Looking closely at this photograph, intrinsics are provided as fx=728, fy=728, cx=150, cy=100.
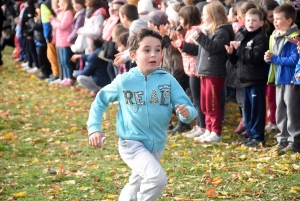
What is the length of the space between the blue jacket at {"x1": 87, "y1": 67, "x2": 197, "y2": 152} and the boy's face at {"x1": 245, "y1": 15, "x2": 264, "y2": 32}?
3739 mm

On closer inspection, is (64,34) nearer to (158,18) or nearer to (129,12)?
(129,12)

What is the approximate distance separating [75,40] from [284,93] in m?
8.31

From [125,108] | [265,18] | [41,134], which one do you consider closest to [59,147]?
[41,134]

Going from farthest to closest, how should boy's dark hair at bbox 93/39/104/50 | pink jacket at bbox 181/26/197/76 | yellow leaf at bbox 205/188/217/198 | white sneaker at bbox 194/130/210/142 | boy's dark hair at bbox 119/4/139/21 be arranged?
boy's dark hair at bbox 93/39/104/50
boy's dark hair at bbox 119/4/139/21
pink jacket at bbox 181/26/197/76
white sneaker at bbox 194/130/210/142
yellow leaf at bbox 205/188/217/198

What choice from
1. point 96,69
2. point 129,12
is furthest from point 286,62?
point 96,69

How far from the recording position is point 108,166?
31.3ft

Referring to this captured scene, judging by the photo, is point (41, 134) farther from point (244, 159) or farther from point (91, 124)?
point (91, 124)

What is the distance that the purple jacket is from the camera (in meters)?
16.9

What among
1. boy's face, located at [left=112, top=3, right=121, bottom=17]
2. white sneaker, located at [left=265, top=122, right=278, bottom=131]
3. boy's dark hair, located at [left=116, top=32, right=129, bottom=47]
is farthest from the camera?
boy's face, located at [left=112, top=3, right=121, bottom=17]

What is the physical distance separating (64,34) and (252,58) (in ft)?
27.8

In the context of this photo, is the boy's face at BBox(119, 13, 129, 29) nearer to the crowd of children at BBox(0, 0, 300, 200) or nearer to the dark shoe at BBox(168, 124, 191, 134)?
the crowd of children at BBox(0, 0, 300, 200)

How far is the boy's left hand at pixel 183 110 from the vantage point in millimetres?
6227

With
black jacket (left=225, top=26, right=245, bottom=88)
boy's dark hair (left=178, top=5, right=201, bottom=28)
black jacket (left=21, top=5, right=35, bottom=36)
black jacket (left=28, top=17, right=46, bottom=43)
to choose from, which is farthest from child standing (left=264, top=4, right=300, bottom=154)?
black jacket (left=21, top=5, right=35, bottom=36)

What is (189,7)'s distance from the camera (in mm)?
11414
